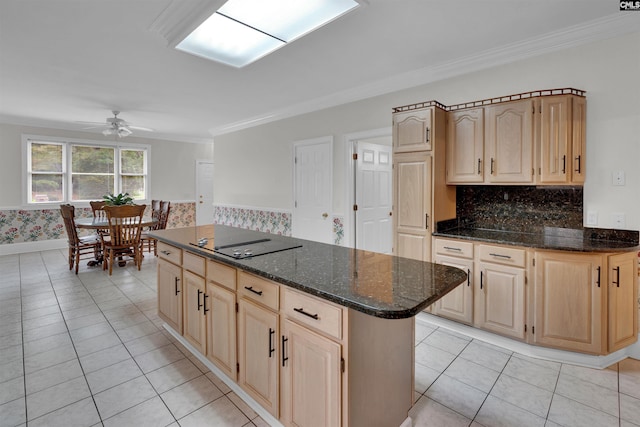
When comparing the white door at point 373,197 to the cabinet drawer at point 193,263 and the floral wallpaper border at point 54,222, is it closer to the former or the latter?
the floral wallpaper border at point 54,222

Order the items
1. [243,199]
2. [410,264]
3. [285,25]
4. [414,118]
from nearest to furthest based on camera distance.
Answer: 1. [410,264]
2. [285,25]
3. [414,118]
4. [243,199]

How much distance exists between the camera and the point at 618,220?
248 centimetres

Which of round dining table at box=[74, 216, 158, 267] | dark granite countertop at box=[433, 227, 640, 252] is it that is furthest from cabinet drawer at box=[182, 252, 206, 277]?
round dining table at box=[74, 216, 158, 267]

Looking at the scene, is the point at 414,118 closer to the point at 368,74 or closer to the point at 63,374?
the point at 368,74

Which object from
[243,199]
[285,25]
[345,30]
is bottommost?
A: [243,199]

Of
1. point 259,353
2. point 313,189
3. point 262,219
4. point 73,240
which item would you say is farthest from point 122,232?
point 259,353

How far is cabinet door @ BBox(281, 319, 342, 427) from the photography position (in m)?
1.37

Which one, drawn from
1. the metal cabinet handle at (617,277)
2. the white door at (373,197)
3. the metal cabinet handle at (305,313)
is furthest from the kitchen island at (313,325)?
the white door at (373,197)

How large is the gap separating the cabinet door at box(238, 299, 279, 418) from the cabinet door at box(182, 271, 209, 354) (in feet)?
1.52

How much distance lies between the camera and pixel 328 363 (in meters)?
1.38

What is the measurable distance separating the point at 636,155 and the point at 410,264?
2.10m

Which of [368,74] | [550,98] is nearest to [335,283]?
[550,98]

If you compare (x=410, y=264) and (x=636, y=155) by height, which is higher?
(x=636, y=155)

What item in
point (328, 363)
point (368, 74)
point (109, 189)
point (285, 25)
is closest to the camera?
point (328, 363)
